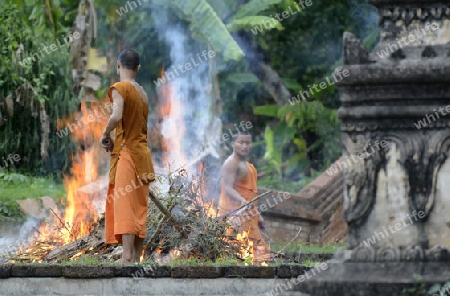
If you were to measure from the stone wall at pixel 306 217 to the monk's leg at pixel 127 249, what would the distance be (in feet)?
23.0

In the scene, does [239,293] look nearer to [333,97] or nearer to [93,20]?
[93,20]

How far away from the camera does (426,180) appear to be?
7355 mm

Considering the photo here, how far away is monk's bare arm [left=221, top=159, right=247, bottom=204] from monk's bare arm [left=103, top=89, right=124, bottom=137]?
314cm

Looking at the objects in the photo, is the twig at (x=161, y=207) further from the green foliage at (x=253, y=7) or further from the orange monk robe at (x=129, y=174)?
the green foliage at (x=253, y=7)

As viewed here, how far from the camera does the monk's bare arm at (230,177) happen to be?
13.3m

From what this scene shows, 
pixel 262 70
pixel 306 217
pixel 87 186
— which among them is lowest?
pixel 306 217

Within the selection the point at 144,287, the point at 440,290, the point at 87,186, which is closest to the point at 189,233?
the point at 144,287

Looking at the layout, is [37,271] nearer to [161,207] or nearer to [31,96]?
[161,207]

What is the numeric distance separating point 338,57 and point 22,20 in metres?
9.29

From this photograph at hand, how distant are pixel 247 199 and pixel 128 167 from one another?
11.1ft

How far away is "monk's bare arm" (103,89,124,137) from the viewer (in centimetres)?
1026

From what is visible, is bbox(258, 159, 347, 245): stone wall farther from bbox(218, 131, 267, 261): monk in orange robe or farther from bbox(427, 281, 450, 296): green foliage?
bbox(427, 281, 450, 296): green foliage

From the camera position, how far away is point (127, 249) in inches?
404

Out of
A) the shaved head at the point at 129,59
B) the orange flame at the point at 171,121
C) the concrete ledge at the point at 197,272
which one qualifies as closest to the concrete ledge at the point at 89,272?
the concrete ledge at the point at 197,272
